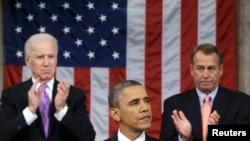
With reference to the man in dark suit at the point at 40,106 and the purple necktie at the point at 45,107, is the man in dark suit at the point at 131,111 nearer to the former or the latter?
the man in dark suit at the point at 40,106

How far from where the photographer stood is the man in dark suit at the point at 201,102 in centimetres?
416

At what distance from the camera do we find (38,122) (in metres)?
4.16

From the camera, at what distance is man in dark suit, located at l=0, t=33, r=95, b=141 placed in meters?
4.01

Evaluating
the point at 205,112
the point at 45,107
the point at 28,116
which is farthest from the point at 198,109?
the point at 28,116

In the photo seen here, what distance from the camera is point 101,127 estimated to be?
6531 mm

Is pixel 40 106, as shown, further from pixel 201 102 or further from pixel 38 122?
pixel 201 102

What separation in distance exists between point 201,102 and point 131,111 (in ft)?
2.86

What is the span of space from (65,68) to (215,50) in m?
2.47

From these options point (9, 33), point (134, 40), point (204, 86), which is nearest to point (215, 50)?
point (204, 86)

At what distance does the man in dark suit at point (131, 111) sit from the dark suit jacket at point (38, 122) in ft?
1.47

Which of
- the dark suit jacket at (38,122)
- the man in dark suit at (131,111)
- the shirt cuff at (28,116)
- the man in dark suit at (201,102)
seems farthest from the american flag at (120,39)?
the man in dark suit at (131,111)

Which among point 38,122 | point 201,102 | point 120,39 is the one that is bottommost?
point 38,122

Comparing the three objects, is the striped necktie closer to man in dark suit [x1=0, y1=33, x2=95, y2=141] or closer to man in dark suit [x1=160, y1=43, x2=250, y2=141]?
man in dark suit [x1=160, y1=43, x2=250, y2=141]

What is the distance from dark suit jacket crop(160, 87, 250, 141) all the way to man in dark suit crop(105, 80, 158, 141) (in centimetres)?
54
